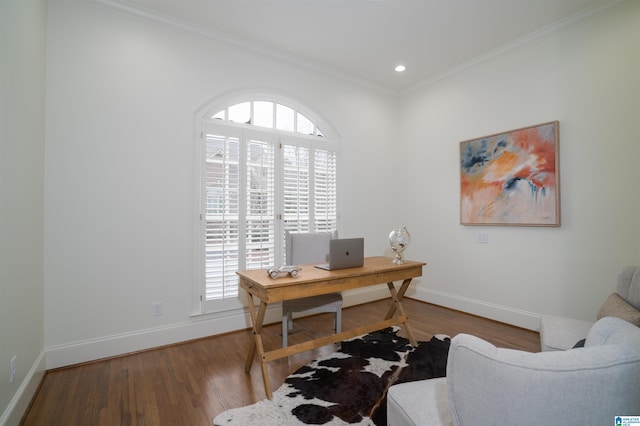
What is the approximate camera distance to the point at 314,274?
2363 mm

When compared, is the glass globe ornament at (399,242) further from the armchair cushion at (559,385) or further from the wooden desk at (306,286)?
the armchair cushion at (559,385)

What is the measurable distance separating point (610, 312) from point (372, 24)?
122 inches

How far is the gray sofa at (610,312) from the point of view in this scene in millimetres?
1830

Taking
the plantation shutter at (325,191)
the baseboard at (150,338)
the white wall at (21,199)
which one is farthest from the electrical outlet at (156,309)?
the plantation shutter at (325,191)

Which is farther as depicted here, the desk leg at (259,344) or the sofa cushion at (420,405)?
the desk leg at (259,344)

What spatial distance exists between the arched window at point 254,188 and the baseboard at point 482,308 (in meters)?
1.79

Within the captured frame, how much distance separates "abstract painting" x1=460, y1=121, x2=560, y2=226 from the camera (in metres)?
3.09

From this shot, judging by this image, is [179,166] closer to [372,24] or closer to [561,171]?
[372,24]

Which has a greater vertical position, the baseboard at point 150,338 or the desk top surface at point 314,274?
the desk top surface at point 314,274

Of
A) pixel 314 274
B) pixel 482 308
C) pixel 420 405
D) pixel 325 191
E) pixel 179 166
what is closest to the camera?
pixel 420 405

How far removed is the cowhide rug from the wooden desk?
174mm

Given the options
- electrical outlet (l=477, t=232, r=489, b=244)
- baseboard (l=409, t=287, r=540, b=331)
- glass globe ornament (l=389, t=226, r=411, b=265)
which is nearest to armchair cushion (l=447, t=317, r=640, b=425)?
glass globe ornament (l=389, t=226, r=411, b=265)

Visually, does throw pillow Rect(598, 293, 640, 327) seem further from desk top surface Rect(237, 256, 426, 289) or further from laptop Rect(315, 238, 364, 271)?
laptop Rect(315, 238, 364, 271)

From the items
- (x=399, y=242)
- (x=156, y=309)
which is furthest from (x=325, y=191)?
(x=156, y=309)
